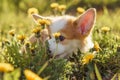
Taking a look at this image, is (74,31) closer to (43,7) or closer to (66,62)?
(66,62)

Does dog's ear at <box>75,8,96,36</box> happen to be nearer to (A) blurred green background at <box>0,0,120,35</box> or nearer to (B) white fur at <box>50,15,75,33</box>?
(B) white fur at <box>50,15,75,33</box>

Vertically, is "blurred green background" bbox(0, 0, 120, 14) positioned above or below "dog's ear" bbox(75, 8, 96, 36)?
above

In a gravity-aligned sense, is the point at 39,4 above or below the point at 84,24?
above

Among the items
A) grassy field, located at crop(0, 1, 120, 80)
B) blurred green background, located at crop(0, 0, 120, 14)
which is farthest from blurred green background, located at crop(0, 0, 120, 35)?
grassy field, located at crop(0, 1, 120, 80)

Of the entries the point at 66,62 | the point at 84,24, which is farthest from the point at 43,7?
the point at 66,62

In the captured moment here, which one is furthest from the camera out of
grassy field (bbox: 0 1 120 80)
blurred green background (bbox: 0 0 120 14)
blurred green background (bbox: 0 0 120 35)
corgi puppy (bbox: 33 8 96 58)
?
blurred green background (bbox: 0 0 120 14)

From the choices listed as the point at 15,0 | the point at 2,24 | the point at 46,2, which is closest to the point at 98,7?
the point at 46,2

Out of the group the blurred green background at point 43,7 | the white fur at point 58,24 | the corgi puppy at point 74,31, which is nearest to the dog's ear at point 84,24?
the corgi puppy at point 74,31

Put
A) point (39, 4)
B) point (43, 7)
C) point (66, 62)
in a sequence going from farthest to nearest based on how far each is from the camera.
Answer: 1. point (39, 4)
2. point (43, 7)
3. point (66, 62)

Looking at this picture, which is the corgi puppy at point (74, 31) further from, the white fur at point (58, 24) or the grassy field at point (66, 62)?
the grassy field at point (66, 62)

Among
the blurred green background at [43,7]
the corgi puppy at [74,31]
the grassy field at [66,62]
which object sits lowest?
the grassy field at [66,62]

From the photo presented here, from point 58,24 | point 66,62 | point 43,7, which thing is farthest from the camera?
point 43,7

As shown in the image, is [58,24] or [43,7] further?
[43,7]

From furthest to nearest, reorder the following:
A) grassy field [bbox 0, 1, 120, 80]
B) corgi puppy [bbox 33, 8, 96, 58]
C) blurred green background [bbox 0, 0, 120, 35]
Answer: blurred green background [bbox 0, 0, 120, 35]
corgi puppy [bbox 33, 8, 96, 58]
grassy field [bbox 0, 1, 120, 80]
